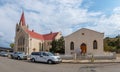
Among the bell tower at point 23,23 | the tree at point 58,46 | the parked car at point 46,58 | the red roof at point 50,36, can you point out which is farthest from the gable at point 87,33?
the bell tower at point 23,23

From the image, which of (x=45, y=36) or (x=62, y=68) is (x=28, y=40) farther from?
(x=62, y=68)

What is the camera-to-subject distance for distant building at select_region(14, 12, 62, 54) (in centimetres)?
7594

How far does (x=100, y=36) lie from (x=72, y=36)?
266 inches

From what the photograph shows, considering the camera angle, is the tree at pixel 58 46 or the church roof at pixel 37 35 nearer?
the tree at pixel 58 46

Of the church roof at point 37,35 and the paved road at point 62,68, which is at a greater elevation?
the church roof at point 37,35

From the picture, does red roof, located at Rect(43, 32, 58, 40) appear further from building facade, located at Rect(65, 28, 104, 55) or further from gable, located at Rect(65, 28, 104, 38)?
gable, located at Rect(65, 28, 104, 38)

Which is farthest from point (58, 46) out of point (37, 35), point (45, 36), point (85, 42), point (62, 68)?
point (62, 68)

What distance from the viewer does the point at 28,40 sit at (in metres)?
75.6

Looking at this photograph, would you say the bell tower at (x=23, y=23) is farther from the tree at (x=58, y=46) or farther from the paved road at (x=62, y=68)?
the paved road at (x=62, y=68)

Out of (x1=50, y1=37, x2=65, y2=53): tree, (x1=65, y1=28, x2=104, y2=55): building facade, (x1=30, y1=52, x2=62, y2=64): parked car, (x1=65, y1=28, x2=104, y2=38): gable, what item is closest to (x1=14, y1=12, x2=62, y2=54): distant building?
(x1=50, y1=37, x2=65, y2=53): tree

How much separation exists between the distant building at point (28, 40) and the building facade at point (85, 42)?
25.1 meters

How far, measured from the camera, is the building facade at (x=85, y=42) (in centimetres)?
5019

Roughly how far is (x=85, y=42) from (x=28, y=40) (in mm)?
29636

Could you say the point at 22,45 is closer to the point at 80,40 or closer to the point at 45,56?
the point at 80,40
